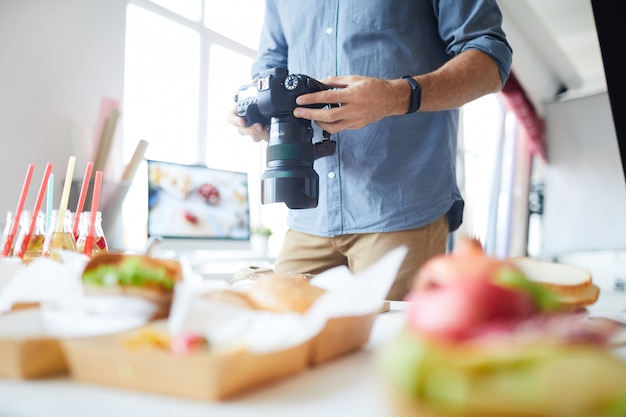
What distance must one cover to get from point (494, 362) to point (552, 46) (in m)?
5.23

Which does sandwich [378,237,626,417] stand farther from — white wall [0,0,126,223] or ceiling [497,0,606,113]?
ceiling [497,0,606,113]

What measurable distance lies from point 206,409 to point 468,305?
146 mm

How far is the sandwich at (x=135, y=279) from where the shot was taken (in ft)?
1.26

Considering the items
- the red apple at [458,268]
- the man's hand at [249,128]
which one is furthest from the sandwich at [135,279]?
the man's hand at [249,128]

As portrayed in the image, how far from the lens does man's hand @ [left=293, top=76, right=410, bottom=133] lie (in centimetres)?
73

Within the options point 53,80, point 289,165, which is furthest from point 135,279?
point 53,80

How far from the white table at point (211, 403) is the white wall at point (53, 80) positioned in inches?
51.6

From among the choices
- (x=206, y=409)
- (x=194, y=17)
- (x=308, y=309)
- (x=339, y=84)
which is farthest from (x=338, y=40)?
(x=194, y=17)

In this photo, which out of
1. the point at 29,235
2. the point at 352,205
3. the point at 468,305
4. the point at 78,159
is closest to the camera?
the point at 468,305

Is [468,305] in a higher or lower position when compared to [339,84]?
lower

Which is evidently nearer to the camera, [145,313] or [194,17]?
[145,313]

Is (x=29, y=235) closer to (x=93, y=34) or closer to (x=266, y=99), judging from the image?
(x=266, y=99)

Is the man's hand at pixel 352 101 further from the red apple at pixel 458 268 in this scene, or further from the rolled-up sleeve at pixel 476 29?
the red apple at pixel 458 268

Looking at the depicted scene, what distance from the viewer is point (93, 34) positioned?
1705mm
